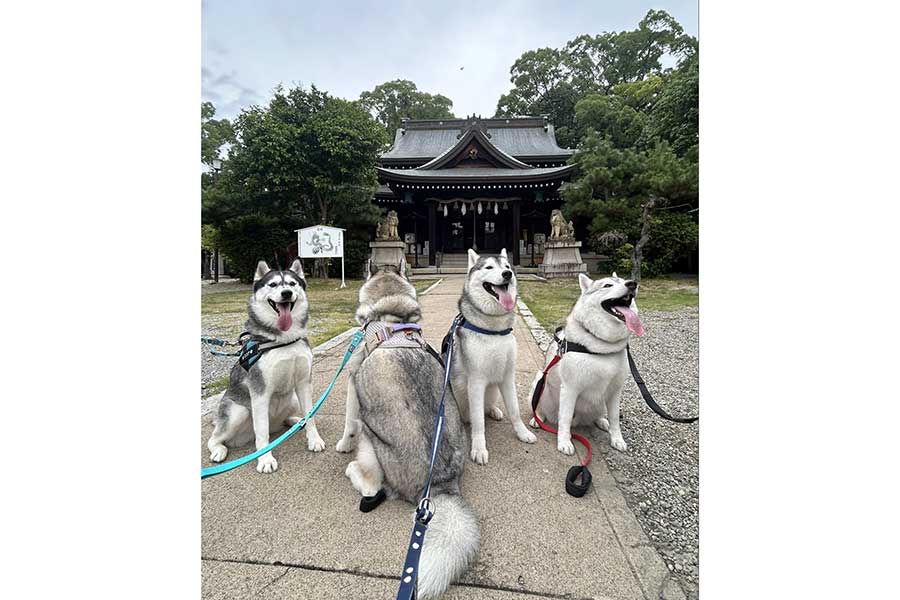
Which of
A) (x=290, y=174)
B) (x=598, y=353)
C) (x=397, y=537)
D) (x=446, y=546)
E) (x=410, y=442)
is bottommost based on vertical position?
(x=397, y=537)

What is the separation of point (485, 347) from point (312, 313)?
22.8 feet

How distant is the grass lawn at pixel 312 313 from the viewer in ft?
19.4

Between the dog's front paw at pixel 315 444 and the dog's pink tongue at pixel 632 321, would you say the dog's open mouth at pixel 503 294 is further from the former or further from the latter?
the dog's front paw at pixel 315 444

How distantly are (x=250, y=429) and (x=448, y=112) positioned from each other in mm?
32533

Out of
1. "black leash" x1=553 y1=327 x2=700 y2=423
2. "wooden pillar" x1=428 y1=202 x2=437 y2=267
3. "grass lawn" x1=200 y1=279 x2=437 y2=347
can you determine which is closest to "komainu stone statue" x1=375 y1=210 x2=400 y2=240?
"wooden pillar" x1=428 y1=202 x2=437 y2=267

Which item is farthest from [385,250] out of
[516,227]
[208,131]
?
[208,131]

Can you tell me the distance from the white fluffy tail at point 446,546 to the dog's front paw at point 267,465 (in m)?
1.16

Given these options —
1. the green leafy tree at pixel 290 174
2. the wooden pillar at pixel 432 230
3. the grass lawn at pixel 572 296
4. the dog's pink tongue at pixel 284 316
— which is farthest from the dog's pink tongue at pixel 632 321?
the wooden pillar at pixel 432 230

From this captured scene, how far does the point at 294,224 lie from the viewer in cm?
1402

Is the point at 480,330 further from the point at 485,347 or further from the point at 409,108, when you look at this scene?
the point at 409,108

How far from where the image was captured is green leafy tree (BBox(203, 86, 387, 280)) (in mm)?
11961

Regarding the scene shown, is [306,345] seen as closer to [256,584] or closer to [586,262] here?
[256,584]

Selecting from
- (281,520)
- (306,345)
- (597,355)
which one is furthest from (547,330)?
(281,520)

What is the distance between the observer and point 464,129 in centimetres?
2372
